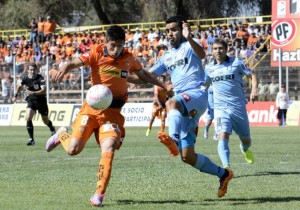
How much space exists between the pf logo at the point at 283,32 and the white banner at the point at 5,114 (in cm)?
1397

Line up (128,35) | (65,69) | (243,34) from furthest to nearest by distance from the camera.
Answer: (128,35)
(243,34)
(65,69)

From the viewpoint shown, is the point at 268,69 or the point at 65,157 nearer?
the point at 65,157

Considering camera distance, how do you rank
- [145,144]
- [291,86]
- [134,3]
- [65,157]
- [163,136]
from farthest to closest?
[134,3] < [291,86] < [145,144] < [65,157] < [163,136]

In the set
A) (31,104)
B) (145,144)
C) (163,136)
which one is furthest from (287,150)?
(163,136)

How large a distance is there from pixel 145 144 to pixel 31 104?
3.50 m

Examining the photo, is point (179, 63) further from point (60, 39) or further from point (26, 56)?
point (60, 39)

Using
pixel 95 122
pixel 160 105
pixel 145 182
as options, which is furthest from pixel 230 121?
pixel 160 105

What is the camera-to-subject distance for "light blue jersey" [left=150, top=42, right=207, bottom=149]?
1064 centimetres

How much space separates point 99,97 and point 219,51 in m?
3.64

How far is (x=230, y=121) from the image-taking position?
12766 mm

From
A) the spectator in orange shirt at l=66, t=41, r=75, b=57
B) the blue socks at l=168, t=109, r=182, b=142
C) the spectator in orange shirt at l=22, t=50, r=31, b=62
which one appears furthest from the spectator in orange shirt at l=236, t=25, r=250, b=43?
the blue socks at l=168, t=109, r=182, b=142

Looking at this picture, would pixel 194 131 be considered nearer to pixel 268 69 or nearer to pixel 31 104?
pixel 31 104

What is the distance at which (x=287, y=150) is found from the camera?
18672mm

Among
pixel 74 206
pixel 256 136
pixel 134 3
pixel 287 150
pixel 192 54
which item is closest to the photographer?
pixel 74 206
